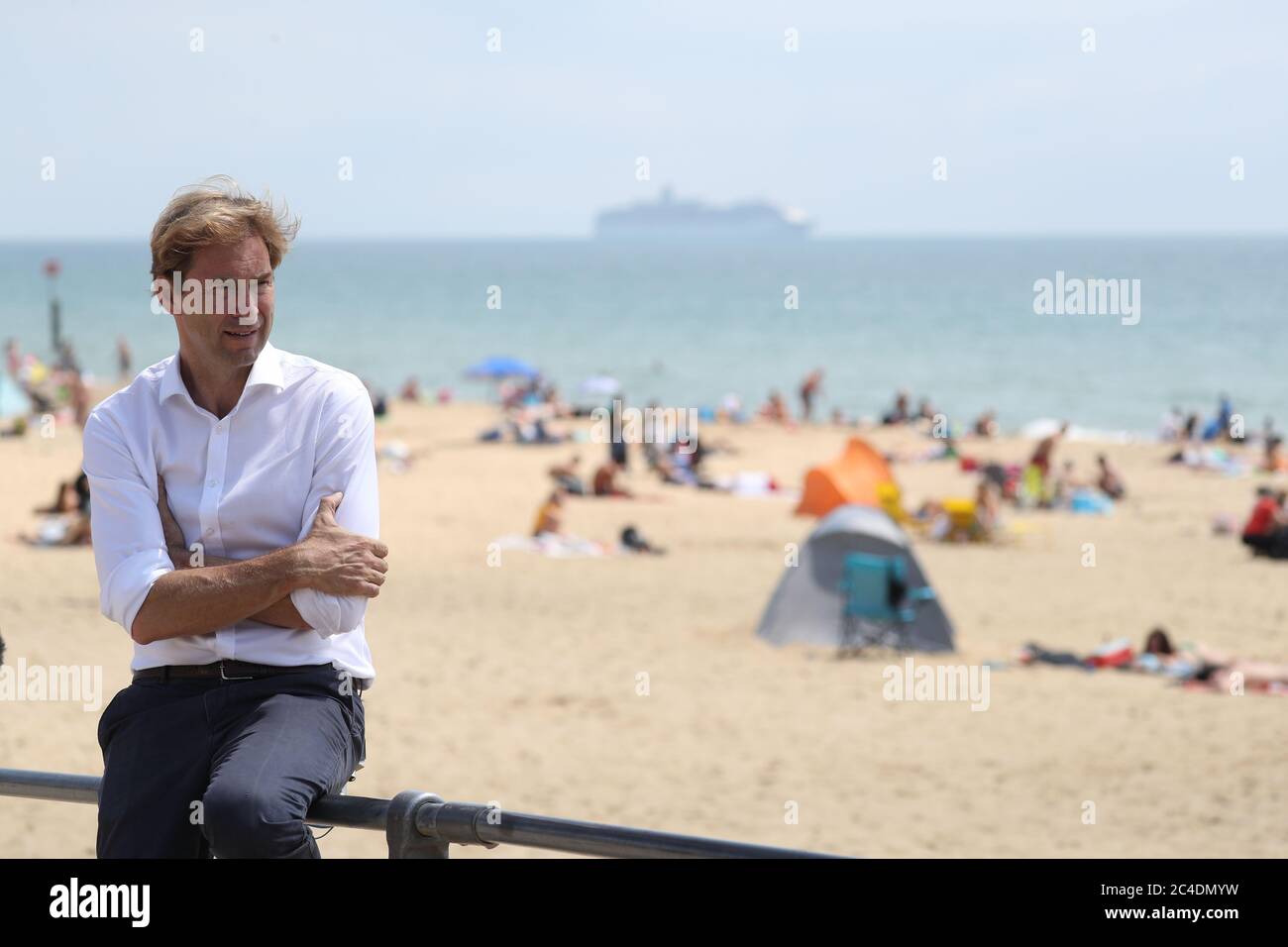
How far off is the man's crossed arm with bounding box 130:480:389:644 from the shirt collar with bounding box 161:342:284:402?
0.28 metres

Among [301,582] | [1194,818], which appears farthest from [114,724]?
[1194,818]

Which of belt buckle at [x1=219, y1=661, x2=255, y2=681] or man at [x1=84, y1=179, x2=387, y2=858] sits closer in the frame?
man at [x1=84, y1=179, x2=387, y2=858]

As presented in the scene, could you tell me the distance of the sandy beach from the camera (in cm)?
A: 759

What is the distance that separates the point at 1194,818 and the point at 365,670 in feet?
21.0

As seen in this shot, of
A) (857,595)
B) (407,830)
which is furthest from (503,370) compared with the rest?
(407,830)

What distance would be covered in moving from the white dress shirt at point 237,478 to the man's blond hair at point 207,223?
0.65 feet

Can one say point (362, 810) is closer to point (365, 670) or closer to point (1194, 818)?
point (365, 670)

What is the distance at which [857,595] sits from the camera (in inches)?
449

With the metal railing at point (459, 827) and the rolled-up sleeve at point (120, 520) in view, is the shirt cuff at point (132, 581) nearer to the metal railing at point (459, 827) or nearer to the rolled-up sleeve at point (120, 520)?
the rolled-up sleeve at point (120, 520)

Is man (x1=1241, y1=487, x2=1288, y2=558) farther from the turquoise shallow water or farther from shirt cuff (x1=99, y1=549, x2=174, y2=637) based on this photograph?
shirt cuff (x1=99, y1=549, x2=174, y2=637)

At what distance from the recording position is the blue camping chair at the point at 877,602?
37.1 ft

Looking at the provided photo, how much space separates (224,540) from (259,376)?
0.91 ft

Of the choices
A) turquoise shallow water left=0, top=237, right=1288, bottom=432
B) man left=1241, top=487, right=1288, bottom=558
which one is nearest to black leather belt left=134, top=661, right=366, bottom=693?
man left=1241, top=487, right=1288, bottom=558

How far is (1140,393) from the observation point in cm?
4356
